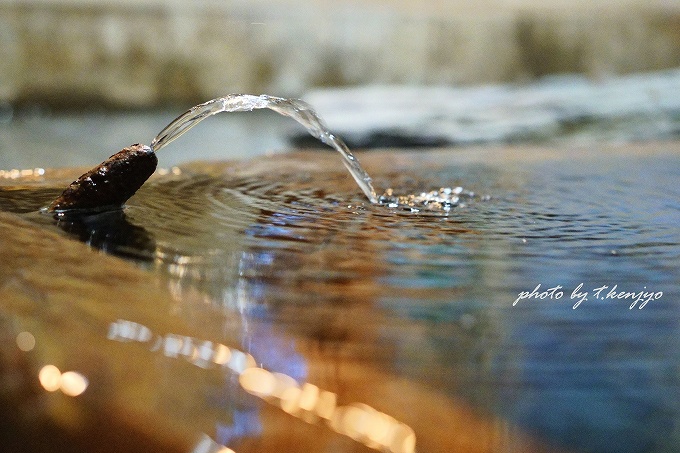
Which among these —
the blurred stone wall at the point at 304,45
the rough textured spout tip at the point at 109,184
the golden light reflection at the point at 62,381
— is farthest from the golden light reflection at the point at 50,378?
the blurred stone wall at the point at 304,45

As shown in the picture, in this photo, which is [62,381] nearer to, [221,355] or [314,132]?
[221,355]

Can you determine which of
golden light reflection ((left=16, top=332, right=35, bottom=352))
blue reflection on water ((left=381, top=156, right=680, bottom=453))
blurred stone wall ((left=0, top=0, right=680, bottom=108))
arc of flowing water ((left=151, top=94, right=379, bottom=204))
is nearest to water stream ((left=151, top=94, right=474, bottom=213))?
arc of flowing water ((left=151, top=94, right=379, bottom=204))

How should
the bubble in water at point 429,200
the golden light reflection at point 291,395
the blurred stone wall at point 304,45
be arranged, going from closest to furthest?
the golden light reflection at point 291,395
the bubble in water at point 429,200
the blurred stone wall at point 304,45

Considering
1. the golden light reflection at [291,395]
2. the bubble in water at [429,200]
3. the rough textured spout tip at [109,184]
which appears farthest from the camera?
the bubble in water at [429,200]

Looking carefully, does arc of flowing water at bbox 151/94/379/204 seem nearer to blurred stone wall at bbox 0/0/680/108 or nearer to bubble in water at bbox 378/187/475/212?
bubble in water at bbox 378/187/475/212

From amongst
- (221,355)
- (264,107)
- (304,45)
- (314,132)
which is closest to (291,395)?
(221,355)

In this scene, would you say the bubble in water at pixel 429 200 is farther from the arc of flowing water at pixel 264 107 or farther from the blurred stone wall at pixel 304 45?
the blurred stone wall at pixel 304 45
